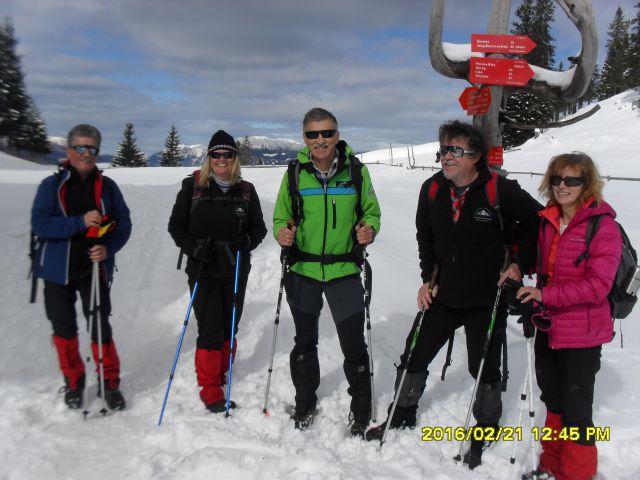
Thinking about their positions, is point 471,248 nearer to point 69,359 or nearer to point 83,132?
point 83,132

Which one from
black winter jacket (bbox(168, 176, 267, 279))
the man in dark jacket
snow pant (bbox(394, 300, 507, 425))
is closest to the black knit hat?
black winter jacket (bbox(168, 176, 267, 279))

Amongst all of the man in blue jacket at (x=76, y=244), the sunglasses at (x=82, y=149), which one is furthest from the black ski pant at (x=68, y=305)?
the sunglasses at (x=82, y=149)

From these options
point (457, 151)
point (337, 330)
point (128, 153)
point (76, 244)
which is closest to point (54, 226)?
point (76, 244)

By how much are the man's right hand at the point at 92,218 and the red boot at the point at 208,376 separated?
1473mm

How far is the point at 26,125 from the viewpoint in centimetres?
3772

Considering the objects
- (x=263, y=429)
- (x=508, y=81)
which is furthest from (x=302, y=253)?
(x=508, y=81)

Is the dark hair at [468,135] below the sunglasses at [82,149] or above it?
above

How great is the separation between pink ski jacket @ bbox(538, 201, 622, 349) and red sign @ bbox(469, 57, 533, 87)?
166 cm

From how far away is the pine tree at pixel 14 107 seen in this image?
117 feet

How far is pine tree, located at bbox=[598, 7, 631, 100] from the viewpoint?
5483 cm

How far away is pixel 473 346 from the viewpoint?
11.6 feet

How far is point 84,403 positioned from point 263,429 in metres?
1.61

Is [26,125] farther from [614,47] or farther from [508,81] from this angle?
[614,47]

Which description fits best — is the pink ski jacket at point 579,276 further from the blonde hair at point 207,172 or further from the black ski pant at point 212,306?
the black ski pant at point 212,306
